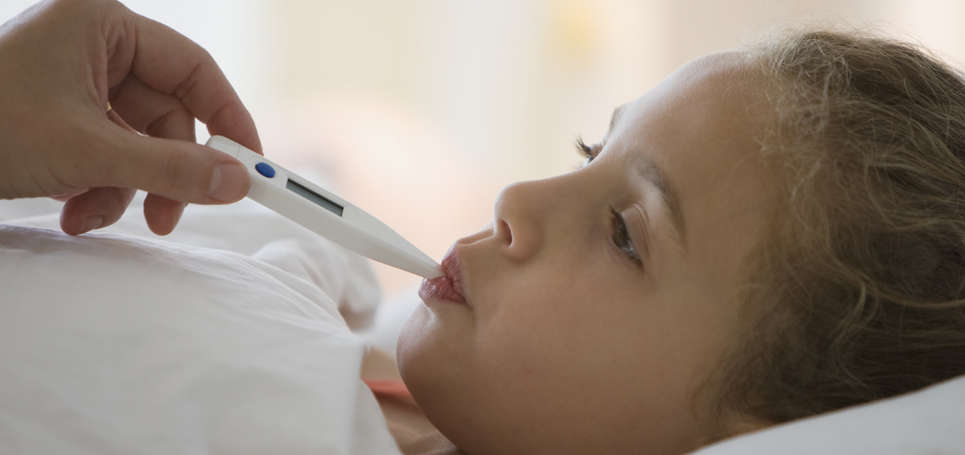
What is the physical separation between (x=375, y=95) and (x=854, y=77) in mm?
1523

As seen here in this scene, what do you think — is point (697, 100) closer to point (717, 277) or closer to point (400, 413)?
point (717, 277)

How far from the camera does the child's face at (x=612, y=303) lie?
74 cm

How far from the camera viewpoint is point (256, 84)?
80.7 inches

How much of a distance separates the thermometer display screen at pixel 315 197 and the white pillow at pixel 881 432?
0.38 meters

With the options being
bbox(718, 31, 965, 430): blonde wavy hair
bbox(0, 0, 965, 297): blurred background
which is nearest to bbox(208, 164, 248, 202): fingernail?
bbox(718, 31, 965, 430): blonde wavy hair

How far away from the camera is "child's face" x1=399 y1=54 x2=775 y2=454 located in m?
0.74

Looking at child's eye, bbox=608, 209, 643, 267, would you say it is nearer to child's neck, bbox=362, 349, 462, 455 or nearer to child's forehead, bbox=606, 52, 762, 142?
child's forehead, bbox=606, 52, 762, 142

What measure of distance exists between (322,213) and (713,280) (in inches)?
13.7

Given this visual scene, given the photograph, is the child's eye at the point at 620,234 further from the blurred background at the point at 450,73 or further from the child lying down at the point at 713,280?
the blurred background at the point at 450,73

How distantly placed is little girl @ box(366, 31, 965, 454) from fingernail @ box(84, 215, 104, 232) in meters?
0.31

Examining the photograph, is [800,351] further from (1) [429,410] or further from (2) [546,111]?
(2) [546,111]

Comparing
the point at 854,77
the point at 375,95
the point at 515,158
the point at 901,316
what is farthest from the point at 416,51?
the point at 901,316

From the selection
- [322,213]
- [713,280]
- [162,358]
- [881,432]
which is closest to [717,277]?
[713,280]

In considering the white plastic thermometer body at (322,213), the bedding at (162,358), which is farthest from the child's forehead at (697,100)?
the bedding at (162,358)
